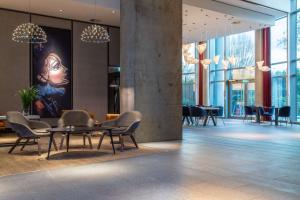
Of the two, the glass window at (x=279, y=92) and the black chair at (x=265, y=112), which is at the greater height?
the glass window at (x=279, y=92)

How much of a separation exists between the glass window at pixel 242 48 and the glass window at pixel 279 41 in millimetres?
1391

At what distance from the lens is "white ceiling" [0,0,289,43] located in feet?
36.5

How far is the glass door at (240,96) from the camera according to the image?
1808 cm

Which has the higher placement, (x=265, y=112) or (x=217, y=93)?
(x=217, y=93)

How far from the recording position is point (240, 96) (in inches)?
738

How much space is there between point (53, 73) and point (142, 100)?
18.1 feet

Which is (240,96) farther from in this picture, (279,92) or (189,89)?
(189,89)

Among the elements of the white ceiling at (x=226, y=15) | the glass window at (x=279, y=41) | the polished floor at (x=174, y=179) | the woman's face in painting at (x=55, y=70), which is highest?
the white ceiling at (x=226, y=15)

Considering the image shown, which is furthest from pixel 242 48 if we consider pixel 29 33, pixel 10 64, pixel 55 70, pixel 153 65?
pixel 29 33

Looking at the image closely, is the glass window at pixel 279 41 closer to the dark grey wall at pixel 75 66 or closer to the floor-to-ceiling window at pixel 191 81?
the floor-to-ceiling window at pixel 191 81

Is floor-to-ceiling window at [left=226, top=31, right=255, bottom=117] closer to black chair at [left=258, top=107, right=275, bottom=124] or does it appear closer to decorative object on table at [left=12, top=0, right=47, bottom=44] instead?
black chair at [left=258, top=107, right=275, bottom=124]

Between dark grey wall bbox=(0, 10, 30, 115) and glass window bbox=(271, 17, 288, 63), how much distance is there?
37.9ft

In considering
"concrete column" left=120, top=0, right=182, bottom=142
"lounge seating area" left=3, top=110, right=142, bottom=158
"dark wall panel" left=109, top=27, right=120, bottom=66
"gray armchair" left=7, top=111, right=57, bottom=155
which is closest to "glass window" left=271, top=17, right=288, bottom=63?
"dark wall panel" left=109, top=27, right=120, bottom=66


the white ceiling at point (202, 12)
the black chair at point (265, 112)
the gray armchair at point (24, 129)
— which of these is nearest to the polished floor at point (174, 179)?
the gray armchair at point (24, 129)
